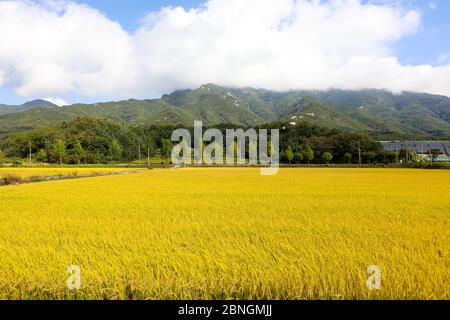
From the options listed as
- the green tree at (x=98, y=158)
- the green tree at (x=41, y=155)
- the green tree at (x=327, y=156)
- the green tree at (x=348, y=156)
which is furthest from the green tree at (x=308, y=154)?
the green tree at (x=41, y=155)

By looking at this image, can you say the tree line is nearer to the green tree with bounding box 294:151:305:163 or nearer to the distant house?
the green tree with bounding box 294:151:305:163

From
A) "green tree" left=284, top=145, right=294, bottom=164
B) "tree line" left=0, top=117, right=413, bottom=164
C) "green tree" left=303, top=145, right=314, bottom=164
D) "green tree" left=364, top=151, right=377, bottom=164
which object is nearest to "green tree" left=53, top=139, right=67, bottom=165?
"tree line" left=0, top=117, right=413, bottom=164

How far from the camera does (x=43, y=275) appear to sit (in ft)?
15.6

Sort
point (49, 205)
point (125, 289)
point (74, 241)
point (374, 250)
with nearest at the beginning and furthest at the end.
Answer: point (125, 289)
point (374, 250)
point (74, 241)
point (49, 205)

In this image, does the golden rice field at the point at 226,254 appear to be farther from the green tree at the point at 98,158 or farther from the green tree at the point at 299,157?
the green tree at the point at 98,158

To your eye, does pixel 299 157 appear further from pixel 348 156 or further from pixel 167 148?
pixel 167 148

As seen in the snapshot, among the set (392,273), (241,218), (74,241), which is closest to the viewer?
(392,273)

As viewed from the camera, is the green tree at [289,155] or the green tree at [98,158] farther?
the green tree at [98,158]

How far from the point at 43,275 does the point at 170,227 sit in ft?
11.4

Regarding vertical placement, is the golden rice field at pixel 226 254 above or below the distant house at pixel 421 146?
below

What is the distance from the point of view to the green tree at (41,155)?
253 feet

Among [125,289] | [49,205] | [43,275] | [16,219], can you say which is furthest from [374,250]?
[49,205]
